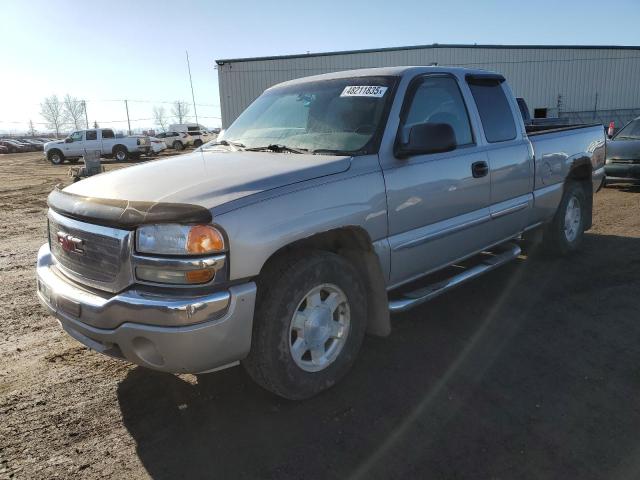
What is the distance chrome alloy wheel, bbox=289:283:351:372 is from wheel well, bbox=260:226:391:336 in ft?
0.87

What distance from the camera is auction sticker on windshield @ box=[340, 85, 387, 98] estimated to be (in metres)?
3.54

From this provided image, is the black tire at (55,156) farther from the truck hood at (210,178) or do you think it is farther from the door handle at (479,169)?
the door handle at (479,169)

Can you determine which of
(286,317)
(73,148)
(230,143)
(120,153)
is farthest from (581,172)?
(73,148)

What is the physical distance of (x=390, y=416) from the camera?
111 inches

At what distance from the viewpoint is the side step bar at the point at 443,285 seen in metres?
3.37

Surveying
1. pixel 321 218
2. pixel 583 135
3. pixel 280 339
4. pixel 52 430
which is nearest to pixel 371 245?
pixel 321 218

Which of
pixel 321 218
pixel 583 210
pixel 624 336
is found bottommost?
pixel 624 336

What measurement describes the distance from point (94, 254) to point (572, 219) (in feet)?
17.1

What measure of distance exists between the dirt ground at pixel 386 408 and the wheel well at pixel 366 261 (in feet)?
1.13

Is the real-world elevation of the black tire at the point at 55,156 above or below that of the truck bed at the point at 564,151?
below

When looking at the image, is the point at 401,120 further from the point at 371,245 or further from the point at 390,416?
the point at 390,416

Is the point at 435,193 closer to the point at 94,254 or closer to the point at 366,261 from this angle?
the point at 366,261

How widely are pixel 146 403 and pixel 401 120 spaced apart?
8.06ft

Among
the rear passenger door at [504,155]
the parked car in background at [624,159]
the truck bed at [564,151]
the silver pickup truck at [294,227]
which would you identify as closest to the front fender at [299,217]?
the silver pickup truck at [294,227]
